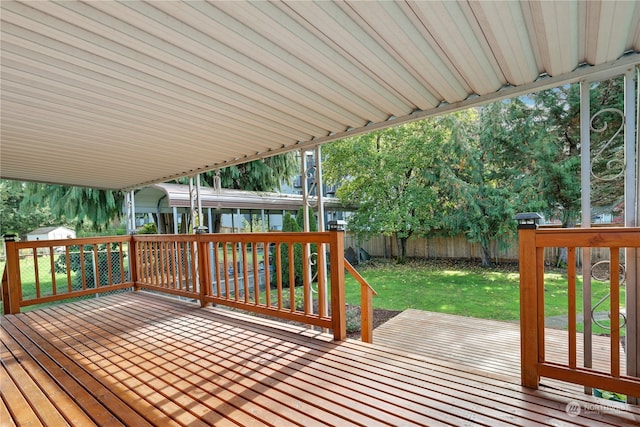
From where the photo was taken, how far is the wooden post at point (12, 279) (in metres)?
4.16

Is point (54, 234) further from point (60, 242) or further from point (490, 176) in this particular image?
point (490, 176)

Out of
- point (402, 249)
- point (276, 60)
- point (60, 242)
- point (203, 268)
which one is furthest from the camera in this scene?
point (402, 249)

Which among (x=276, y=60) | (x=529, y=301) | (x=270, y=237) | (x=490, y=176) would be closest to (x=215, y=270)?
(x=270, y=237)

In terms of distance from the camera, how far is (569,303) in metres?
1.90

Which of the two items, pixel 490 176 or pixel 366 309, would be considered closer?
pixel 366 309

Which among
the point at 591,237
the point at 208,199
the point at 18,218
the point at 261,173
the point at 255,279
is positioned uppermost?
the point at 261,173

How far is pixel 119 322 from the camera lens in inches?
145

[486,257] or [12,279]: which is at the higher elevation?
[12,279]

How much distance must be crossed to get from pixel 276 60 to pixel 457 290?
8.57 m

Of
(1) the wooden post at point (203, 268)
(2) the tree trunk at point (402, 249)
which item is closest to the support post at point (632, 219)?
(1) the wooden post at point (203, 268)

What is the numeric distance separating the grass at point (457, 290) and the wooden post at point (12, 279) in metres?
6.42

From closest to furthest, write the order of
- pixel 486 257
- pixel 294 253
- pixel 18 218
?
pixel 294 253
pixel 486 257
pixel 18 218

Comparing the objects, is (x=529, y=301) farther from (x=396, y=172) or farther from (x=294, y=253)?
(x=396, y=172)

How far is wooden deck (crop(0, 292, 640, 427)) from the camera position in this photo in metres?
A: 1.77
